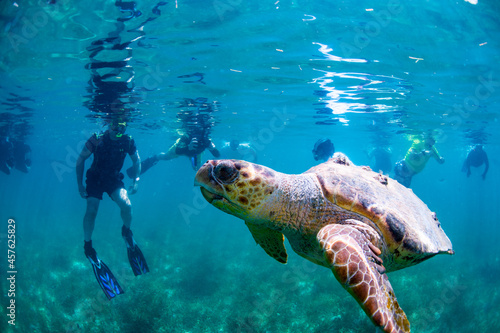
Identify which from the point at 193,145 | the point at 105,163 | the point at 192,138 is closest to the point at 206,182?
the point at 105,163

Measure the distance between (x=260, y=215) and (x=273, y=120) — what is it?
19.5 metres

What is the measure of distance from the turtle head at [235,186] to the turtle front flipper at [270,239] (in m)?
0.60

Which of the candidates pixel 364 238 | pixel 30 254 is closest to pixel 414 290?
pixel 364 238

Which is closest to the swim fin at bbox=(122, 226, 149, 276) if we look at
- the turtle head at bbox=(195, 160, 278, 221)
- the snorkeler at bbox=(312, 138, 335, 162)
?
the turtle head at bbox=(195, 160, 278, 221)

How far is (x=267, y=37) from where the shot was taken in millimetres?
8367

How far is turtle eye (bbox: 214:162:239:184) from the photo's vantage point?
249cm

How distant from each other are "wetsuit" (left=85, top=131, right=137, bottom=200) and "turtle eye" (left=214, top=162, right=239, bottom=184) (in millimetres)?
6373

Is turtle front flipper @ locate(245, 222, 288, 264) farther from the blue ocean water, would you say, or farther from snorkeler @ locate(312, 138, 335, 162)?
snorkeler @ locate(312, 138, 335, 162)

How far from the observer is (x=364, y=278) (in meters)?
1.99

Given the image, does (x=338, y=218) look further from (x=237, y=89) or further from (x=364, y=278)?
(x=237, y=89)

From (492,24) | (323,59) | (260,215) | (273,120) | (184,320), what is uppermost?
(492,24)

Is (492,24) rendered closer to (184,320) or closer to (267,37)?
(267,37)

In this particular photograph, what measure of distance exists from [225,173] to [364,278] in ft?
4.68

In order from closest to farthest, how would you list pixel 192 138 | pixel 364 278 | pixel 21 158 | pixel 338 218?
pixel 364 278, pixel 338 218, pixel 192 138, pixel 21 158
